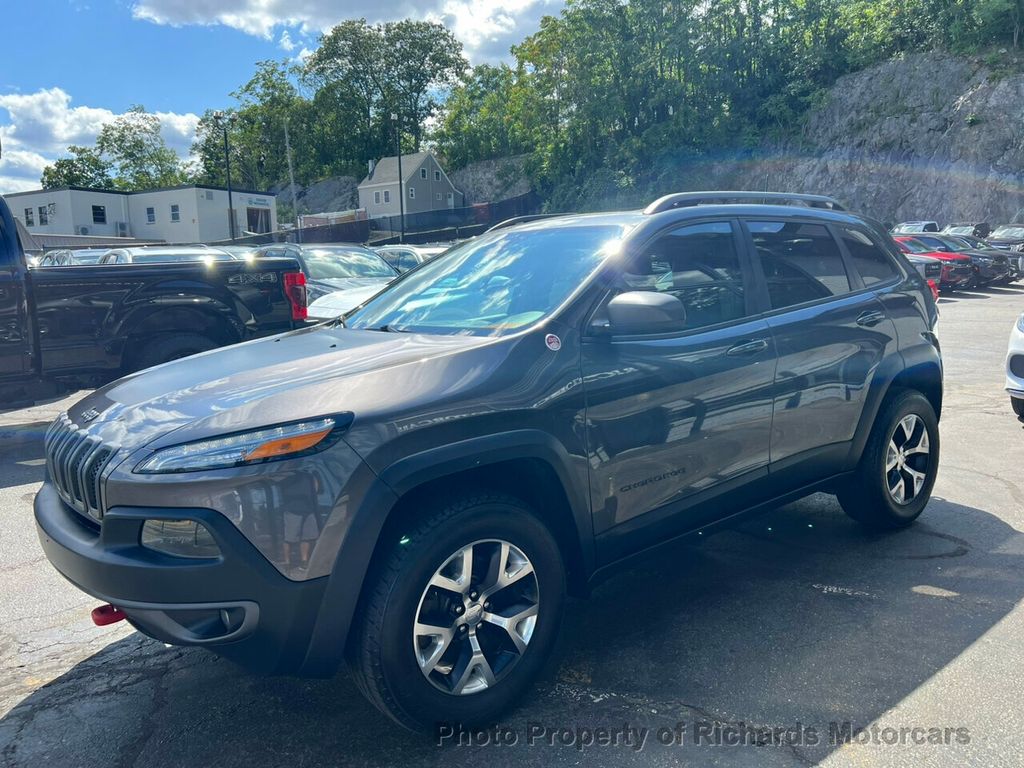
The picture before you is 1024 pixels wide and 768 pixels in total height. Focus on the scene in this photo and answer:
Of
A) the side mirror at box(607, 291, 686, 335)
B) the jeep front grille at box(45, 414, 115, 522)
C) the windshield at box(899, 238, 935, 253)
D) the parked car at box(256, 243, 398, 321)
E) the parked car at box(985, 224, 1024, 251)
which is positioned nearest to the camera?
the jeep front grille at box(45, 414, 115, 522)

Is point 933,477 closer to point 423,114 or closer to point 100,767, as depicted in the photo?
point 100,767

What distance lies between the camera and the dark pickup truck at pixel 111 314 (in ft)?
21.3

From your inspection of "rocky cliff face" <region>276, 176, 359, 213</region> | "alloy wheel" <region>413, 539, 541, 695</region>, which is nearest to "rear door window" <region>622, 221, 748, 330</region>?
"alloy wheel" <region>413, 539, 541, 695</region>

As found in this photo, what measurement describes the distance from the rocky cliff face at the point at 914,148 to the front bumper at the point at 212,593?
137 feet

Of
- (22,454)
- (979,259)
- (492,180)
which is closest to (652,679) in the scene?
(22,454)

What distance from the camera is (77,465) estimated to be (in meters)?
2.75

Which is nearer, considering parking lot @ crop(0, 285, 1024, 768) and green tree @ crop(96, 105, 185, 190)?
parking lot @ crop(0, 285, 1024, 768)

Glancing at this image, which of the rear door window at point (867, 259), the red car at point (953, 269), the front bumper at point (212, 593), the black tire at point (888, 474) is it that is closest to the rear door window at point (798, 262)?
the rear door window at point (867, 259)

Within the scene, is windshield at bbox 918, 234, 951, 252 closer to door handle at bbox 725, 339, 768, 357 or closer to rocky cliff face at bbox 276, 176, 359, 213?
door handle at bbox 725, 339, 768, 357

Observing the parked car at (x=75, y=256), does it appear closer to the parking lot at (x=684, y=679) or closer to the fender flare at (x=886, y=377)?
the parking lot at (x=684, y=679)

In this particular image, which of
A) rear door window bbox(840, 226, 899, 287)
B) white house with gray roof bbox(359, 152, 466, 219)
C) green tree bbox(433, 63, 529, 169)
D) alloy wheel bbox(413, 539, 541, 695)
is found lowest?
alloy wheel bbox(413, 539, 541, 695)

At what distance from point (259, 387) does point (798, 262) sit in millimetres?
2808

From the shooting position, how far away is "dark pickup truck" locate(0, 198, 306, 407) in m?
6.50

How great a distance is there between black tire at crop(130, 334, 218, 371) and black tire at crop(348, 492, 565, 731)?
5053mm
